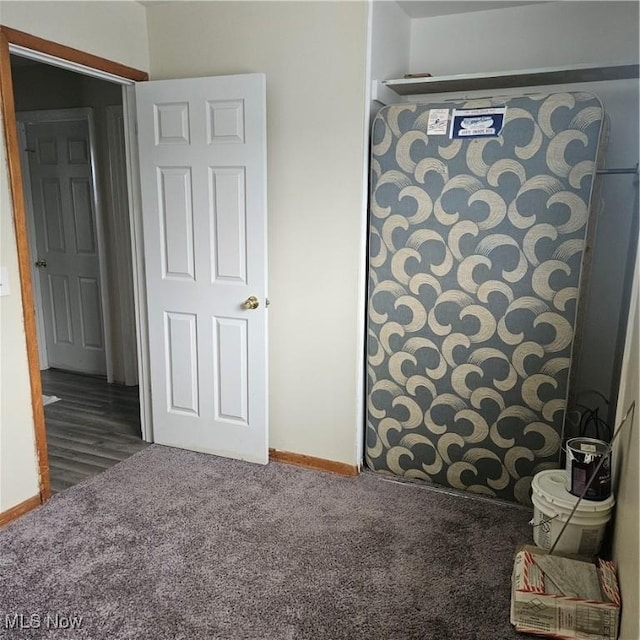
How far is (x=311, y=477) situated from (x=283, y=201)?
1.44 m

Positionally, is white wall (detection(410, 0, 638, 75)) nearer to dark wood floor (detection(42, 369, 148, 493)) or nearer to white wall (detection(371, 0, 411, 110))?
white wall (detection(371, 0, 411, 110))

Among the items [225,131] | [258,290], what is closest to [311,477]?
[258,290]

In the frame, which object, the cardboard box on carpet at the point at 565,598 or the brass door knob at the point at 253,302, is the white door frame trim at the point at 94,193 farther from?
the cardboard box on carpet at the point at 565,598

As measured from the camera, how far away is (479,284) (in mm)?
2654

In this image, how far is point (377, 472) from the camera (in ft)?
10.1

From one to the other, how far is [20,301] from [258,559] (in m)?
1.51

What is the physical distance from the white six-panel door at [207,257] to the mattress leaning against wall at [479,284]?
0.61m

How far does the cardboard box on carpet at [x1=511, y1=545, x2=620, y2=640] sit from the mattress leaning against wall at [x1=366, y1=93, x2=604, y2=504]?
63 centimetres

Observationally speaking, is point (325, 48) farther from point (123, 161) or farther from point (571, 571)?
point (571, 571)

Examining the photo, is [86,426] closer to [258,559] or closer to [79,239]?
[79,239]

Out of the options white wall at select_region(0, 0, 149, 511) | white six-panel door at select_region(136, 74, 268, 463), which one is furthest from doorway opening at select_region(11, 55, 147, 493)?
white wall at select_region(0, 0, 149, 511)

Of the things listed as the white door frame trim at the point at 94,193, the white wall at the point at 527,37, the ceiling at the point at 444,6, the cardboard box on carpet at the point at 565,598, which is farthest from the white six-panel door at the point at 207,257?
the cardboard box on carpet at the point at 565,598

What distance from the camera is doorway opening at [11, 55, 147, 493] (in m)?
4.20

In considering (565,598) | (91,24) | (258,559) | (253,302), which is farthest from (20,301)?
(565,598)
